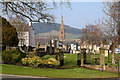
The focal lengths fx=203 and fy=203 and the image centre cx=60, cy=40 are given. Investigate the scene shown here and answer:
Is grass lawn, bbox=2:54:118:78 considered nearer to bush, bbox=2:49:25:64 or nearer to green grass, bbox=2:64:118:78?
green grass, bbox=2:64:118:78

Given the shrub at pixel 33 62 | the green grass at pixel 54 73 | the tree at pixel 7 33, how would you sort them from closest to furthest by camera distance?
the green grass at pixel 54 73, the shrub at pixel 33 62, the tree at pixel 7 33

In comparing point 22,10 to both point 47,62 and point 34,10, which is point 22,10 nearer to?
point 34,10

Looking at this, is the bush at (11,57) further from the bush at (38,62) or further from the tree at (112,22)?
the tree at (112,22)

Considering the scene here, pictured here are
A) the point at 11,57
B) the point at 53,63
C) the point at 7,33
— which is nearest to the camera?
the point at 53,63

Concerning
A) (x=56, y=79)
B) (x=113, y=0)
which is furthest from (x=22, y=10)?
(x=113, y=0)

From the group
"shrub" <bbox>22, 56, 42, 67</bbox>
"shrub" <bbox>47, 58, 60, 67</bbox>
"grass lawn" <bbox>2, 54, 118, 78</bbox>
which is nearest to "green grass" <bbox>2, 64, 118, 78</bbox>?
"grass lawn" <bbox>2, 54, 118, 78</bbox>

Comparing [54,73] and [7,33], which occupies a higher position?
[7,33]

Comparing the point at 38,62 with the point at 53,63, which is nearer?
the point at 38,62

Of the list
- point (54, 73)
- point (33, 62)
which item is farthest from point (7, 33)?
point (54, 73)

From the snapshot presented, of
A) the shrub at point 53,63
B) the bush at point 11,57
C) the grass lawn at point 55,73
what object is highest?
the bush at point 11,57

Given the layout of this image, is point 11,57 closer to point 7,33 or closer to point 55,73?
point 7,33

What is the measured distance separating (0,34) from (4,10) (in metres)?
3.62

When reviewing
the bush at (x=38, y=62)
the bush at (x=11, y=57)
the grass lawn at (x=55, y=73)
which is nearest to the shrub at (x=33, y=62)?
the bush at (x=38, y=62)

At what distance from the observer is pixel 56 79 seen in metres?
12.8
